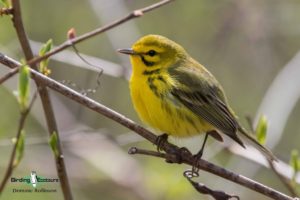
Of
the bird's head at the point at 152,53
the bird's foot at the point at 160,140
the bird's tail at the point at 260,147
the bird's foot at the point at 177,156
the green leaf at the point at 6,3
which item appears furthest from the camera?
the bird's head at the point at 152,53

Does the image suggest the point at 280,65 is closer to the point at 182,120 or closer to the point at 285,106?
the point at 285,106

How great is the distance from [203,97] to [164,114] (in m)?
0.47

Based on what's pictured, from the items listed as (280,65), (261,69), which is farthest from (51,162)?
(280,65)

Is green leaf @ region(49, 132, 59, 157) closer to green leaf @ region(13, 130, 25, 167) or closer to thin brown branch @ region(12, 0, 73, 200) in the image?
thin brown branch @ region(12, 0, 73, 200)

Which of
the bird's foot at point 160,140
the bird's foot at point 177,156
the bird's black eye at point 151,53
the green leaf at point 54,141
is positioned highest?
the bird's black eye at point 151,53

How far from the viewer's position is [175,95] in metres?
4.09

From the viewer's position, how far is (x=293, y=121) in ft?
22.6

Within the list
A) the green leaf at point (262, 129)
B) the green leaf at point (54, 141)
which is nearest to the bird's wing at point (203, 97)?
the green leaf at point (262, 129)

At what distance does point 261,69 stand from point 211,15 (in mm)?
788

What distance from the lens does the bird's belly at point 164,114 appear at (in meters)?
3.92

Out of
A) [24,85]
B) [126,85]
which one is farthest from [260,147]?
[126,85]

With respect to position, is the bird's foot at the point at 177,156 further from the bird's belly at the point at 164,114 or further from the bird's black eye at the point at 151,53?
the bird's black eye at the point at 151,53

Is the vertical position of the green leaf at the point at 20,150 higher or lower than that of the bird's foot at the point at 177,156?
lower

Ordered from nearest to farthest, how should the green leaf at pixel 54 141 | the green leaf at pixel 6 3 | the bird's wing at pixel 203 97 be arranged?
1. the green leaf at pixel 54 141
2. the green leaf at pixel 6 3
3. the bird's wing at pixel 203 97
